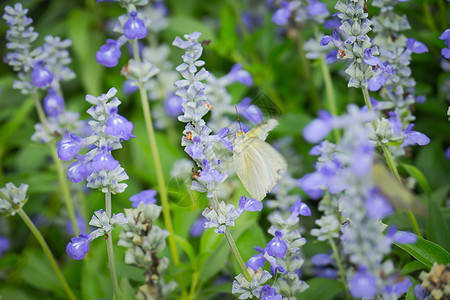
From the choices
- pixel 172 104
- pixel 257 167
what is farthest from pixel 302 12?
pixel 257 167

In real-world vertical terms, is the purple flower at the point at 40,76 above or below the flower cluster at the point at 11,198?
A: above

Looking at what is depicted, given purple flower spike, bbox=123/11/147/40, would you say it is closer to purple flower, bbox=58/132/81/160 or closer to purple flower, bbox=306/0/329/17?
purple flower, bbox=58/132/81/160

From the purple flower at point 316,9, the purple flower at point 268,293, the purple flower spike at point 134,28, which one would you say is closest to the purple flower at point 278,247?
the purple flower at point 268,293

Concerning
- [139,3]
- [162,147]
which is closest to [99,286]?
[162,147]

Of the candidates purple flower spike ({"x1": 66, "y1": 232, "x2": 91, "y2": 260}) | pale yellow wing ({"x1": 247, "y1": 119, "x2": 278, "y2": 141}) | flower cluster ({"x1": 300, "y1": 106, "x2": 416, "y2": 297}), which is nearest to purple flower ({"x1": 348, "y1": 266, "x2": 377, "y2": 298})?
flower cluster ({"x1": 300, "y1": 106, "x2": 416, "y2": 297})

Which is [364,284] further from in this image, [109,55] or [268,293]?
[109,55]

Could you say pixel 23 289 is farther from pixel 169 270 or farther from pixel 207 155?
pixel 207 155

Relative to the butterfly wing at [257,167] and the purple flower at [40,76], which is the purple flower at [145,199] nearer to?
the butterfly wing at [257,167]
